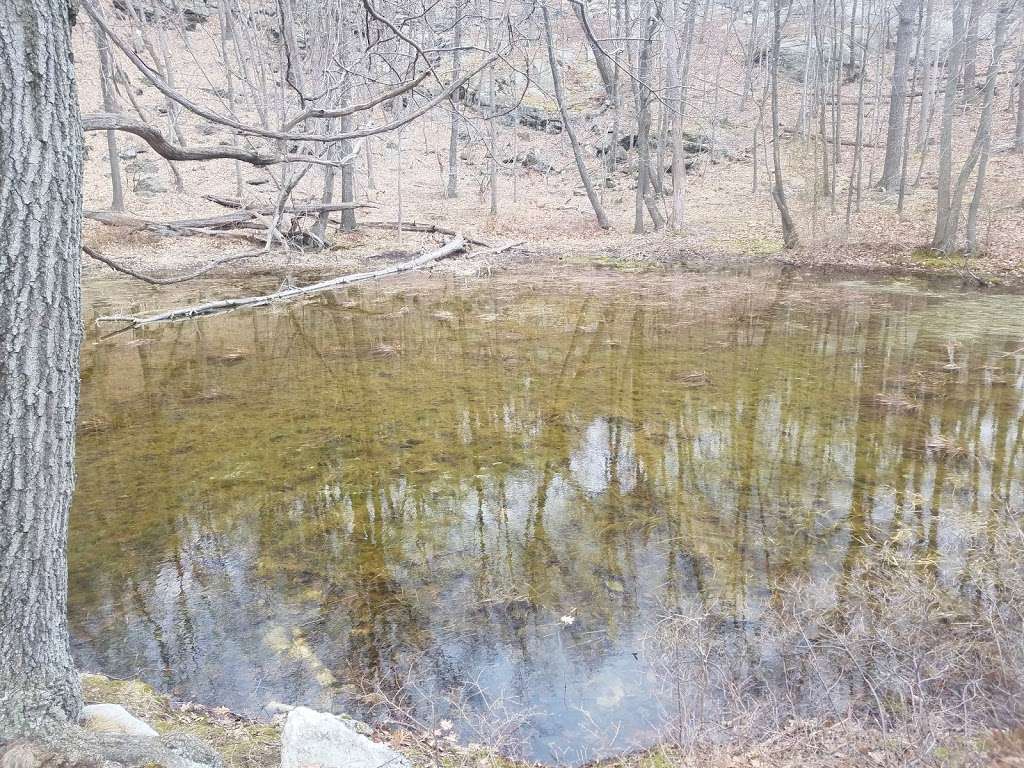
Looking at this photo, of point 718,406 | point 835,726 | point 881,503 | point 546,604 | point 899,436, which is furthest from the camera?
point 718,406

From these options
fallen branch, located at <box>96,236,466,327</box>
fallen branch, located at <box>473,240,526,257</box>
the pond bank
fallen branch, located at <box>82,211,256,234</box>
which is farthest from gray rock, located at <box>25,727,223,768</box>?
fallen branch, located at <box>473,240,526,257</box>

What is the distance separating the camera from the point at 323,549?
477 cm

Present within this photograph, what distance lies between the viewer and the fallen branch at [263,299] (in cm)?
1116

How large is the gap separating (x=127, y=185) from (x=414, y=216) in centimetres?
967

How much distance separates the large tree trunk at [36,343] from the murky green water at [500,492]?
137 cm

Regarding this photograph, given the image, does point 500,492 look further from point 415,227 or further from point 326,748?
point 415,227

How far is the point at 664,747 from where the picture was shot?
272cm

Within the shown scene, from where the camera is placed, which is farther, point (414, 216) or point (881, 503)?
point (414, 216)

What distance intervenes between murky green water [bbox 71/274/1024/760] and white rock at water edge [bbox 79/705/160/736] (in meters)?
0.86

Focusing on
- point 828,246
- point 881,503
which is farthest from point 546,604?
point 828,246

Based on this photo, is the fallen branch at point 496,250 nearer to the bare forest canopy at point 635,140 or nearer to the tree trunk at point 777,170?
the bare forest canopy at point 635,140

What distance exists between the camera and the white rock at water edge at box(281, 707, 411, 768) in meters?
2.45

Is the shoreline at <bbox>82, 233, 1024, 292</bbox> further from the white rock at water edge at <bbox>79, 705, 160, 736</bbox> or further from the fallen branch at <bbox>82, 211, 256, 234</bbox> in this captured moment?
the white rock at water edge at <bbox>79, 705, 160, 736</bbox>

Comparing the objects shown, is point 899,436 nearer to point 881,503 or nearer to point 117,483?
point 881,503
